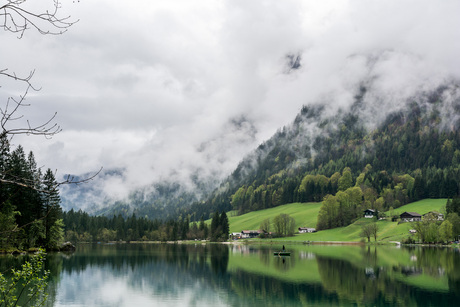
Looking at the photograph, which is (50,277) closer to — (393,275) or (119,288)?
(119,288)

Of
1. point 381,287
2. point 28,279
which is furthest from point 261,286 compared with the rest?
point 28,279

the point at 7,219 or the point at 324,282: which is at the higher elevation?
the point at 7,219

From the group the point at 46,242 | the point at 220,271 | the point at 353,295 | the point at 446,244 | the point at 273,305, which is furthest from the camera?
the point at 446,244

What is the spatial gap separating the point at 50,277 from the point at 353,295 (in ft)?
135

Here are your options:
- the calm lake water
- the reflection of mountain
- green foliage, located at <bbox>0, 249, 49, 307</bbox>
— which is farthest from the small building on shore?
green foliage, located at <bbox>0, 249, 49, 307</bbox>

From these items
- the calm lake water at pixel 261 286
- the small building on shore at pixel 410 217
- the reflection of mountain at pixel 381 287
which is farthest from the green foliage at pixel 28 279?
the small building on shore at pixel 410 217

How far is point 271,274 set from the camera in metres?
64.1

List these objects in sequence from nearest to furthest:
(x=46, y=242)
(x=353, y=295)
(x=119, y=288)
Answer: (x=353, y=295) < (x=119, y=288) < (x=46, y=242)

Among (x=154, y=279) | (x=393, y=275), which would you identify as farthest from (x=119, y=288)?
(x=393, y=275)

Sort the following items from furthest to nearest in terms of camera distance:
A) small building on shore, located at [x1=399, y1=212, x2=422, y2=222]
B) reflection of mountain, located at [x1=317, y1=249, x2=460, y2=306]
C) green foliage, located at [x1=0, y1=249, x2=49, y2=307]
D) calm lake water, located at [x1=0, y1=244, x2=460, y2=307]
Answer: small building on shore, located at [x1=399, y1=212, x2=422, y2=222] → calm lake water, located at [x1=0, y1=244, x2=460, y2=307] → reflection of mountain, located at [x1=317, y1=249, x2=460, y2=306] → green foliage, located at [x1=0, y1=249, x2=49, y2=307]

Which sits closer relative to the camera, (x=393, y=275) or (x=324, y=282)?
(x=324, y=282)

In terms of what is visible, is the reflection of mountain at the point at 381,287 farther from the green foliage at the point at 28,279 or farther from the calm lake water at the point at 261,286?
the green foliage at the point at 28,279

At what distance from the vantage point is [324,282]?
2143 inches

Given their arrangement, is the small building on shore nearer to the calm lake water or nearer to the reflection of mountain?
the calm lake water
